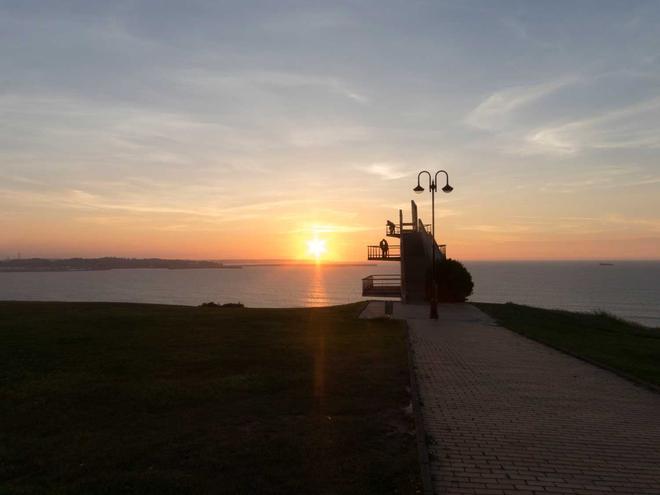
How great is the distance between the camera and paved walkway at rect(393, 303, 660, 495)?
238 inches

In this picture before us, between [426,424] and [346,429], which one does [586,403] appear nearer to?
[426,424]

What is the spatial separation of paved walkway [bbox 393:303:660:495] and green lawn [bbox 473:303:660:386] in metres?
1.21

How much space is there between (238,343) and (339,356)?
371 cm

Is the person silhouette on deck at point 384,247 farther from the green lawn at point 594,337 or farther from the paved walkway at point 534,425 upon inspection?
the paved walkway at point 534,425

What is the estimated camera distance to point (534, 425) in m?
8.06

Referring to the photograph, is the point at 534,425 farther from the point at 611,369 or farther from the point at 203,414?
the point at 611,369

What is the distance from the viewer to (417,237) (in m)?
33.9

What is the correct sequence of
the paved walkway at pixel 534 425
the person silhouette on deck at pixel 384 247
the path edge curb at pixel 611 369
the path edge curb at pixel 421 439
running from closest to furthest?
the path edge curb at pixel 421 439 → the paved walkway at pixel 534 425 → the path edge curb at pixel 611 369 → the person silhouette on deck at pixel 384 247

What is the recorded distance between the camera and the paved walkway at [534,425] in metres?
6.05

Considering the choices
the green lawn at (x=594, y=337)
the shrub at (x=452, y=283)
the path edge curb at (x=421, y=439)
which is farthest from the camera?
the shrub at (x=452, y=283)

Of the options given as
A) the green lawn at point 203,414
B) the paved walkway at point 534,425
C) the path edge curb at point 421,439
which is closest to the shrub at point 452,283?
the green lawn at point 203,414

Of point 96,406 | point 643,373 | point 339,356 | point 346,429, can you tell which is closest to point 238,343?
point 339,356

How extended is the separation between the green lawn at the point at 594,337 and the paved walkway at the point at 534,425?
121 cm

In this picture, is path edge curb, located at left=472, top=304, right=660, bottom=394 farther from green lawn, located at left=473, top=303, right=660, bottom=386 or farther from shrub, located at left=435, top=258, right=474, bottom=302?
shrub, located at left=435, top=258, right=474, bottom=302
